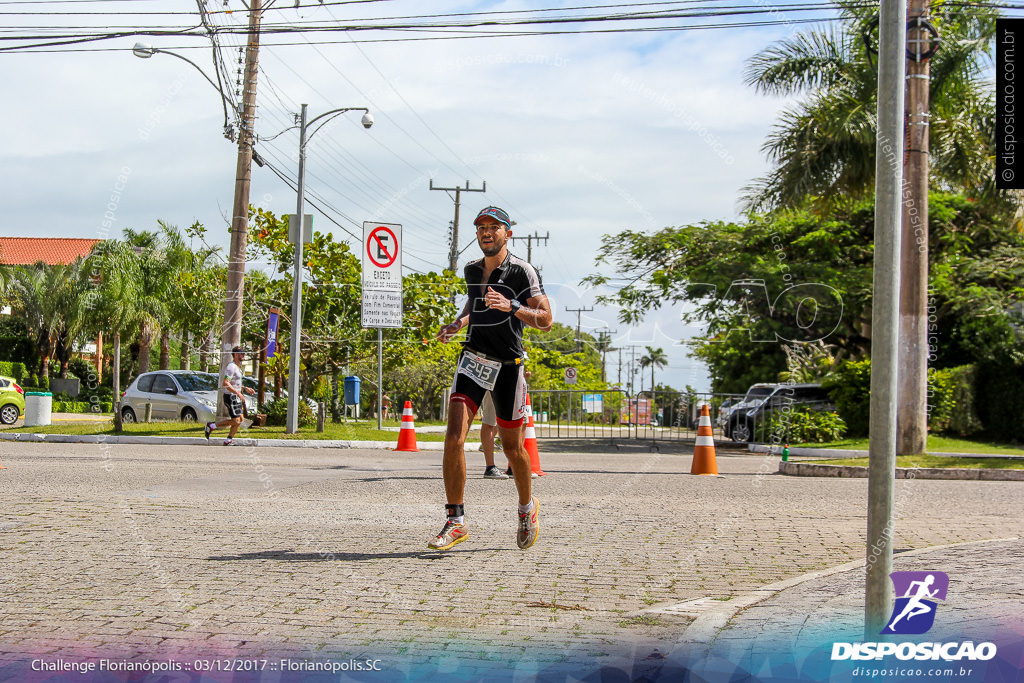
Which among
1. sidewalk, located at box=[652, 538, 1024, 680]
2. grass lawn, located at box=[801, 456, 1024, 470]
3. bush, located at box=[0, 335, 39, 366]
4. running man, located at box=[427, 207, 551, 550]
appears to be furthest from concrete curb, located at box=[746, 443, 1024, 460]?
bush, located at box=[0, 335, 39, 366]

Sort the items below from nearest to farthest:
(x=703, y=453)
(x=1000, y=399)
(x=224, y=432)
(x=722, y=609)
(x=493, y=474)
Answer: (x=722, y=609) → (x=493, y=474) → (x=703, y=453) → (x=1000, y=399) → (x=224, y=432)

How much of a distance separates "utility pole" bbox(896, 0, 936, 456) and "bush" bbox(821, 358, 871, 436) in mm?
3831

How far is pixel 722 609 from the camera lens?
4.59m

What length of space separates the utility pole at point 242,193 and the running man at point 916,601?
61.0ft

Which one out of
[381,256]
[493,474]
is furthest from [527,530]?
[381,256]

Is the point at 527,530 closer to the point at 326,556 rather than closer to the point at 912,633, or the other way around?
the point at 326,556

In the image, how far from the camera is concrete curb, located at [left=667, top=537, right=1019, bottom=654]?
→ 4012 millimetres

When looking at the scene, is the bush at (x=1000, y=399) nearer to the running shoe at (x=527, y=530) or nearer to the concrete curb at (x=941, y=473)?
the concrete curb at (x=941, y=473)

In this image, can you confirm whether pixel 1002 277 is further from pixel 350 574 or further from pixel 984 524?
pixel 350 574

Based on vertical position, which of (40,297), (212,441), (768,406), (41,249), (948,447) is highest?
(41,249)

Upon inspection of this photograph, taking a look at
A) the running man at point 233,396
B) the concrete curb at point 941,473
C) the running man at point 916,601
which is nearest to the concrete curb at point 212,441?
the running man at point 233,396

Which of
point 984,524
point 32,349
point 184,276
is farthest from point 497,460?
point 32,349

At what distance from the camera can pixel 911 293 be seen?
1502 cm

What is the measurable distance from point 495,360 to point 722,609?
2.11m
